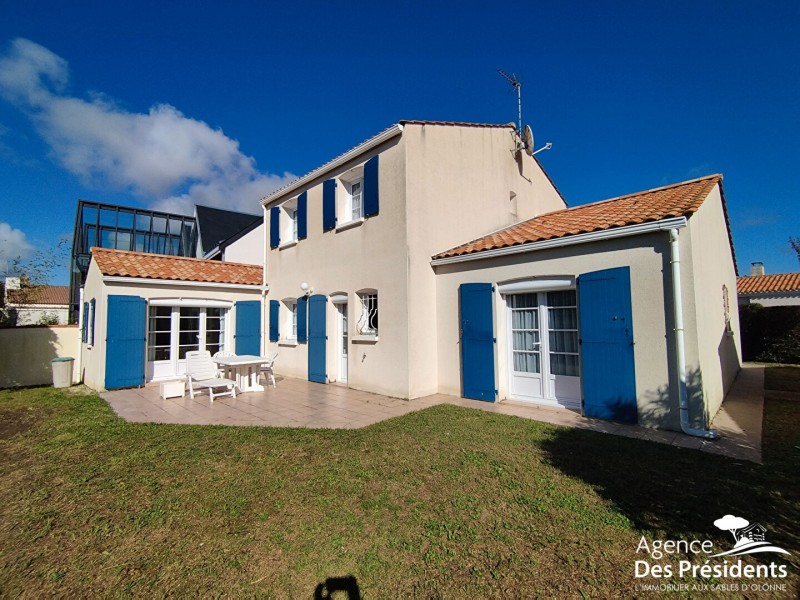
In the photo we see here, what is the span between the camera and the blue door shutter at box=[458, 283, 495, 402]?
8.54m

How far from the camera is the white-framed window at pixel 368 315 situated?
10336 millimetres

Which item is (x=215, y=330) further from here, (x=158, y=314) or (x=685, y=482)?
(x=685, y=482)

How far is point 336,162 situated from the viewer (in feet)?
36.5

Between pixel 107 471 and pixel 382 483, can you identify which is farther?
pixel 107 471

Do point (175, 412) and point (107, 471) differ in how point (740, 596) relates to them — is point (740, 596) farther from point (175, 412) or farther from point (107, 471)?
point (175, 412)

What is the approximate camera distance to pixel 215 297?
1268 centimetres

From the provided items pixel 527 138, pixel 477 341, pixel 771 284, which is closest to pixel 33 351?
pixel 477 341

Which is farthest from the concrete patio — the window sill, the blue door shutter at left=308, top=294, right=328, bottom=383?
the window sill

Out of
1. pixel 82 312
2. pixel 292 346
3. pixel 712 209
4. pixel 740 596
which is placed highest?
pixel 712 209

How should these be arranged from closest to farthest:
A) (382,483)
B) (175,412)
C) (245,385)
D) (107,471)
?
(382,483) → (107,471) → (175,412) → (245,385)

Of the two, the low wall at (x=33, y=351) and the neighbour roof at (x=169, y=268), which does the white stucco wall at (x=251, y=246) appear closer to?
the neighbour roof at (x=169, y=268)

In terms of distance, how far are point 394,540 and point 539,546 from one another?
49.0 inches

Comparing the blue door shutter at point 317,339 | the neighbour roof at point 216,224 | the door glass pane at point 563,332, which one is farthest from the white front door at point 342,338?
the neighbour roof at point 216,224

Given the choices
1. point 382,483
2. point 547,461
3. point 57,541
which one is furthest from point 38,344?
point 547,461
